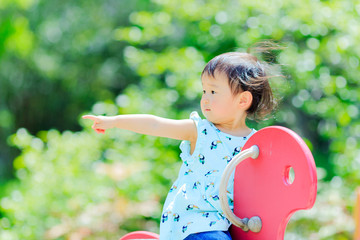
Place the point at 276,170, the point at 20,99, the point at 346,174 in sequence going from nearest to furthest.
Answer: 1. the point at 276,170
2. the point at 346,174
3. the point at 20,99

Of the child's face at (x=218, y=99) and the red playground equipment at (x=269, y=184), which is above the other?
the child's face at (x=218, y=99)

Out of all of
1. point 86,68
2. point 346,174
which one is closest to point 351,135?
point 346,174

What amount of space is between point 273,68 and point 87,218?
2.66 metres

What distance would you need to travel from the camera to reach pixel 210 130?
5.99 ft

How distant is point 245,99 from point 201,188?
37 centimetres

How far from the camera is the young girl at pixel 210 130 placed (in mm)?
1716

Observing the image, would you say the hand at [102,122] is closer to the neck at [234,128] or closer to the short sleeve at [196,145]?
the short sleeve at [196,145]

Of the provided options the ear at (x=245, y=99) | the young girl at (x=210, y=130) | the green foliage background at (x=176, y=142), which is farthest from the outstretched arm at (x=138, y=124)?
the green foliage background at (x=176, y=142)

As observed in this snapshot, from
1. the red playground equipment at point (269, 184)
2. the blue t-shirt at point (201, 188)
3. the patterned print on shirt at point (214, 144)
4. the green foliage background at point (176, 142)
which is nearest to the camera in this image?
the red playground equipment at point (269, 184)

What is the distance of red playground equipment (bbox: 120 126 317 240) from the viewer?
145cm

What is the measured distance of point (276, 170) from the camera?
61.5 inches

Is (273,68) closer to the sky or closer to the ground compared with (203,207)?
closer to the sky

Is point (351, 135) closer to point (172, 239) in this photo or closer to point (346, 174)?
point (346, 174)

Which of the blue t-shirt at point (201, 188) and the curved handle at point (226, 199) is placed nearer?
the curved handle at point (226, 199)
